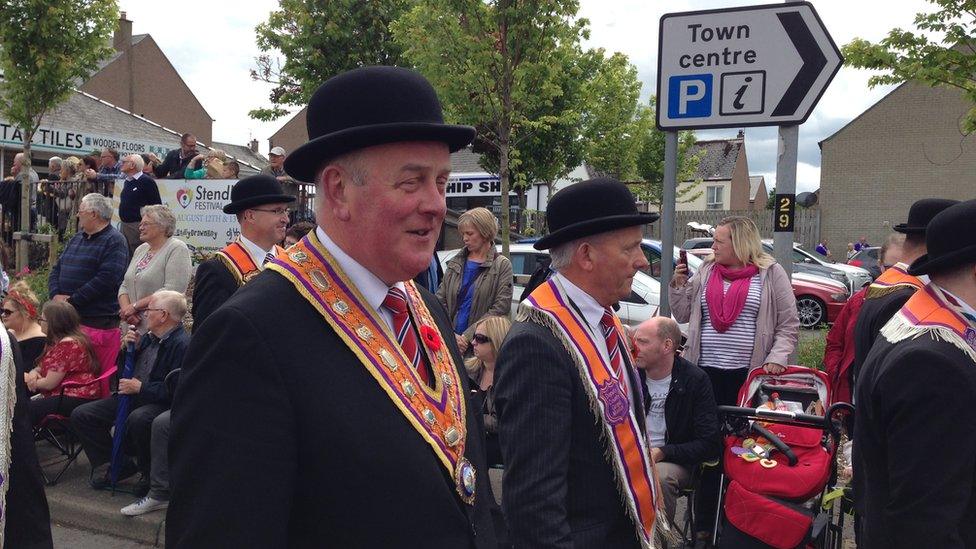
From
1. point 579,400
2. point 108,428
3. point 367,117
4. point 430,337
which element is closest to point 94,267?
point 108,428

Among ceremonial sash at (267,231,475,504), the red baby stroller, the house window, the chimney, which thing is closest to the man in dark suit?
ceremonial sash at (267,231,475,504)

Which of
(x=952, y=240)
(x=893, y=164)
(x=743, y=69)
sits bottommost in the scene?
(x=952, y=240)

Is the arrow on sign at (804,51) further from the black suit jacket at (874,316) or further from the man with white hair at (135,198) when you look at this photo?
the man with white hair at (135,198)

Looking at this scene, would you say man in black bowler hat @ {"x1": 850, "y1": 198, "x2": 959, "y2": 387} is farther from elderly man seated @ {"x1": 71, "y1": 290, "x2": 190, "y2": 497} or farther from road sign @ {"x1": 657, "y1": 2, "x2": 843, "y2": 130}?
elderly man seated @ {"x1": 71, "y1": 290, "x2": 190, "y2": 497}

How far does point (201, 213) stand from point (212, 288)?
6.64 m

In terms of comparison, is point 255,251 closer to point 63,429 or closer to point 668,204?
point 668,204

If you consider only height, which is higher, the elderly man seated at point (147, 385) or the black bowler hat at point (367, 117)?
the black bowler hat at point (367, 117)

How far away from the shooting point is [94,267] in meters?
7.30

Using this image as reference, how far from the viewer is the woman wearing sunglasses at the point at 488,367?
17.9 ft

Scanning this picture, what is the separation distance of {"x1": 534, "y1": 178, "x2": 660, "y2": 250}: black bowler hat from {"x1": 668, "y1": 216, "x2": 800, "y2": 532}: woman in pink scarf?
269 centimetres

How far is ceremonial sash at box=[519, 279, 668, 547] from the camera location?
2.46 metres

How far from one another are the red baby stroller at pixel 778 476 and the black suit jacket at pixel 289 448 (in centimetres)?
282

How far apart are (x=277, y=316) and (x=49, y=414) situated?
579cm

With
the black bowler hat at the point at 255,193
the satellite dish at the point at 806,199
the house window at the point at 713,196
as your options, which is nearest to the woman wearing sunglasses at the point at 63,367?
the black bowler hat at the point at 255,193
